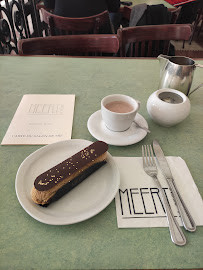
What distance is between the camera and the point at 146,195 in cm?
42

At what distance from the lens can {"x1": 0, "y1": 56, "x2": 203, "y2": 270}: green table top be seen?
1.10 feet

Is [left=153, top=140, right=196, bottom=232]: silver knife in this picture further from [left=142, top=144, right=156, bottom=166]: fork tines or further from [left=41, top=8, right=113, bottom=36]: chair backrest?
[left=41, top=8, right=113, bottom=36]: chair backrest

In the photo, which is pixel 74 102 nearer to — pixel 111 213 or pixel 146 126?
pixel 146 126

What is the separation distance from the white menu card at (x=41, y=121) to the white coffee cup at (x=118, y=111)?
111mm

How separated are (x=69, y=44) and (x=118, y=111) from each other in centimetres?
56

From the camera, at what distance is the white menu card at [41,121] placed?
54 centimetres

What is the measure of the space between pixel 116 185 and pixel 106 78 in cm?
49

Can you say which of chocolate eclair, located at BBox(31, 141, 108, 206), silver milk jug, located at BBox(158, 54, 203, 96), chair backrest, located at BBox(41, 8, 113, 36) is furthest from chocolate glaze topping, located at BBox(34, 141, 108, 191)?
chair backrest, located at BBox(41, 8, 113, 36)

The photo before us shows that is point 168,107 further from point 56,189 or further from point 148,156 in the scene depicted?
point 56,189

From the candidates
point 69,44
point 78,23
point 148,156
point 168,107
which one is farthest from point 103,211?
point 78,23

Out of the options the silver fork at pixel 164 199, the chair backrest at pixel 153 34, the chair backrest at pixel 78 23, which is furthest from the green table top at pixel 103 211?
the chair backrest at pixel 78 23

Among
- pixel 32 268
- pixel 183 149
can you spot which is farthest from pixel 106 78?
pixel 32 268

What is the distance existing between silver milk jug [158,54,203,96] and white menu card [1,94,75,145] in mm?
290

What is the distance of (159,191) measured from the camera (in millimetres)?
428
